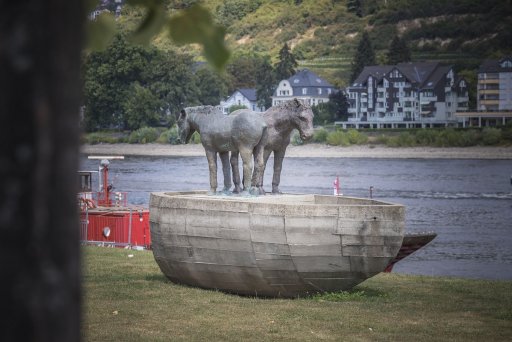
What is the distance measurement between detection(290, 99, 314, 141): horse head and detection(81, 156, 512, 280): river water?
45.0 feet

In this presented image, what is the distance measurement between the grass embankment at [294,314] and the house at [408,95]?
10797cm

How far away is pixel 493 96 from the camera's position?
124375mm

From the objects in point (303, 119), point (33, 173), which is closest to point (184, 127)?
point (303, 119)

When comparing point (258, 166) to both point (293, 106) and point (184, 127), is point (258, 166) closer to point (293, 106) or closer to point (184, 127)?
point (293, 106)

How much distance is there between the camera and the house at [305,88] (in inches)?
5007

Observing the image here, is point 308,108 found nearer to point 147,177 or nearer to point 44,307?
point 44,307

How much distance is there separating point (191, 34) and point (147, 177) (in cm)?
8217

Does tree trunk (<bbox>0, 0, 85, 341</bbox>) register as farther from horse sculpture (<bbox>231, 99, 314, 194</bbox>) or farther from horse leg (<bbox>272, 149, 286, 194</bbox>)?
horse leg (<bbox>272, 149, 286, 194</bbox>)

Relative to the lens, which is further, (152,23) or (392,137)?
(392,137)

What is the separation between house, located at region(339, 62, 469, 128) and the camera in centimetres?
12244

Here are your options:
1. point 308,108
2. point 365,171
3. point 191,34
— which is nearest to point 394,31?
point 365,171

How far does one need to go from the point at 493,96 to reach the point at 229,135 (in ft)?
373

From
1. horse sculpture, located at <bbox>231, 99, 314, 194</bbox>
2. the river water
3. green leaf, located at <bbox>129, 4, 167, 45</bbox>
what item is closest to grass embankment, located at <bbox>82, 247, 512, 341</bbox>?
horse sculpture, located at <bbox>231, 99, 314, 194</bbox>

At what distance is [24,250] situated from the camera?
2271 mm
